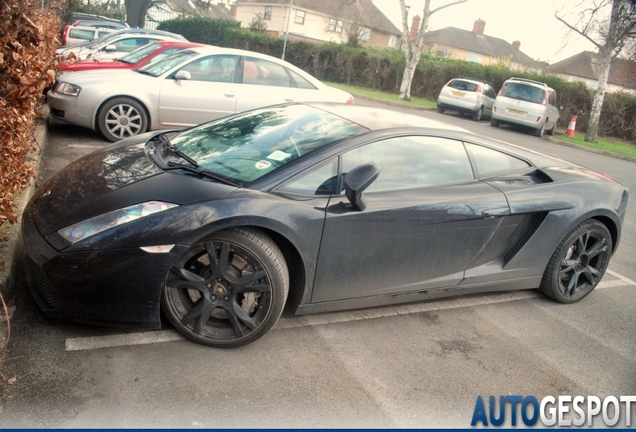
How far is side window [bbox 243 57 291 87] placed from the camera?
351 inches

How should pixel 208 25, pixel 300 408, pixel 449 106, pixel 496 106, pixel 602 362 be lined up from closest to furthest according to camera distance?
pixel 300 408 → pixel 602 362 → pixel 496 106 → pixel 449 106 → pixel 208 25

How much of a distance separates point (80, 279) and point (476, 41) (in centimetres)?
7207

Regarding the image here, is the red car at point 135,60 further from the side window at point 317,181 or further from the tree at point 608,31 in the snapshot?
the tree at point 608,31

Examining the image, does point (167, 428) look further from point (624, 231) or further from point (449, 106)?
point (449, 106)

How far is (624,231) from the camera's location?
7633 millimetres

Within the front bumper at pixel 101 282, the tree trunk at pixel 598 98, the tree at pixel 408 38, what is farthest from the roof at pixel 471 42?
the front bumper at pixel 101 282

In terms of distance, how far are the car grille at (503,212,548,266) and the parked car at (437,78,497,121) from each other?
19.2m

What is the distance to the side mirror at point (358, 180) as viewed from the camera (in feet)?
11.1

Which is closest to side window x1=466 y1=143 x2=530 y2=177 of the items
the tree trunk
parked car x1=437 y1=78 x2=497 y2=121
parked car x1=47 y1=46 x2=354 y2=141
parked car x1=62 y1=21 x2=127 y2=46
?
parked car x1=47 y1=46 x2=354 y2=141

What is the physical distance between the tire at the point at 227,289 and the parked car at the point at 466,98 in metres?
20.7

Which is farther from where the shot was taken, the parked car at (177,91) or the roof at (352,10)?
the roof at (352,10)

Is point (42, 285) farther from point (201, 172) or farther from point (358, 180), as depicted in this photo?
point (358, 180)

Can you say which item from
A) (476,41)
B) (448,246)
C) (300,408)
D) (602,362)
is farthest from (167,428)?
(476,41)

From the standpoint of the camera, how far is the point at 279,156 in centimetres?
372
